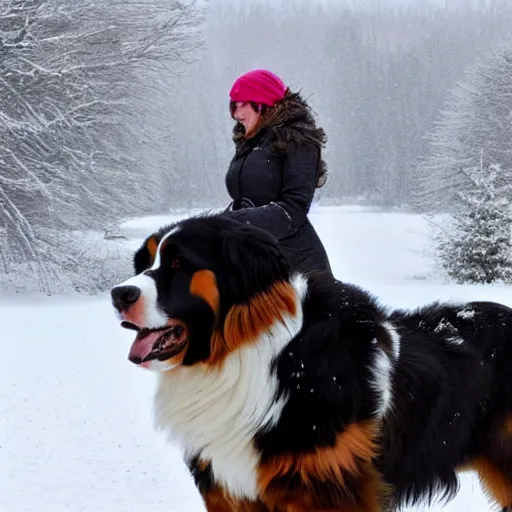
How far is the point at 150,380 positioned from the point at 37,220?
1028 cm

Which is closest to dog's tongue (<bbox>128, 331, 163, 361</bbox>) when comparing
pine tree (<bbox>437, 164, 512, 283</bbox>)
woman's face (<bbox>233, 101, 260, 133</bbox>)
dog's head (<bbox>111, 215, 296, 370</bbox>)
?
dog's head (<bbox>111, 215, 296, 370</bbox>)

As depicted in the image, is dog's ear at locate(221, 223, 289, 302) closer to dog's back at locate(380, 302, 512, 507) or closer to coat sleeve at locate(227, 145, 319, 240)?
dog's back at locate(380, 302, 512, 507)

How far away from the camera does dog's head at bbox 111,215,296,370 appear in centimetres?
250

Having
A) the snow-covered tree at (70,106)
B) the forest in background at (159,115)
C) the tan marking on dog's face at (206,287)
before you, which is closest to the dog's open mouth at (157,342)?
the tan marking on dog's face at (206,287)

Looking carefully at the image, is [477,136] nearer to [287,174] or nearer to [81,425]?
[81,425]

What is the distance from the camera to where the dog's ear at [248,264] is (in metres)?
2.53

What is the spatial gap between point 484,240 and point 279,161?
1528 centimetres

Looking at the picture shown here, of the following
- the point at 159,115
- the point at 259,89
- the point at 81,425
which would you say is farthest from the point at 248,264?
the point at 159,115

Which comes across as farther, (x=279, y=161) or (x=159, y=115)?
(x=159, y=115)

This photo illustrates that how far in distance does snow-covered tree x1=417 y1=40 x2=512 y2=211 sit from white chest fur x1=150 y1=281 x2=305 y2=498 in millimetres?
28312

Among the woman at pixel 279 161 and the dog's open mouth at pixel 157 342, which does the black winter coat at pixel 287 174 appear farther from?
the dog's open mouth at pixel 157 342

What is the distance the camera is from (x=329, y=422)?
8.20 feet

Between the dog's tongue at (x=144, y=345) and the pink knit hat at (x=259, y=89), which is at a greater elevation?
the pink knit hat at (x=259, y=89)

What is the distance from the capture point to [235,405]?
101 inches
